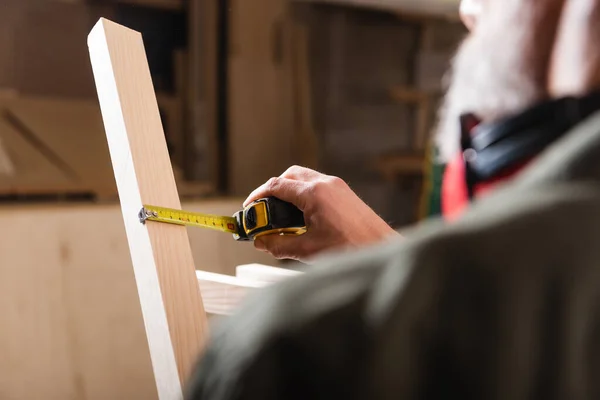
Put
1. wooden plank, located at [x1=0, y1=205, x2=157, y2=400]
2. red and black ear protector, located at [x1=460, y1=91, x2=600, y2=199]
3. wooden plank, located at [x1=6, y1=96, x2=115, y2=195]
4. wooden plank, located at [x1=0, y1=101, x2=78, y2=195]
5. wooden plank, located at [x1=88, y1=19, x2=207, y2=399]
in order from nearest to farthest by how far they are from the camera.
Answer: red and black ear protector, located at [x1=460, y1=91, x2=600, y2=199] → wooden plank, located at [x1=88, y1=19, x2=207, y2=399] → wooden plank, located at [x1=0, y1=205, x2=157, y2=400] → wooden plank, located at [x1=0, y1=101, x2=78, y2=195] → wooden plank, located at [x1=6, y1=96, x2=115, y2=195]

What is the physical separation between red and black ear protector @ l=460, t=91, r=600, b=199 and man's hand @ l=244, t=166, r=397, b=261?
12.4 inches

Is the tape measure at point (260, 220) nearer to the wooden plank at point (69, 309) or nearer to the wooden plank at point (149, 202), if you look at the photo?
the wooden plank at point (149, 202)

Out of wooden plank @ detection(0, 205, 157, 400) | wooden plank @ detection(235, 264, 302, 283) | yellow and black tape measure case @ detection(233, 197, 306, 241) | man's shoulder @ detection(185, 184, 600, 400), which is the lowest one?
wooden plank @ detection(0, 205, 157, 400)

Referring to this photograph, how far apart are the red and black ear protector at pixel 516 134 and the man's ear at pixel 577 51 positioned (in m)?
0.01

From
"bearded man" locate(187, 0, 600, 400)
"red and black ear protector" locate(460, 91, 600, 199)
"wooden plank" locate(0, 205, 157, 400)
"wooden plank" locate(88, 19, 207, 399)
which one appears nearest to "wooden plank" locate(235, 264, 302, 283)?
"wooden plank" locate(88, 19, 207, 399)

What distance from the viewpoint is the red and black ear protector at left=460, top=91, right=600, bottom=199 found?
298 millimetres

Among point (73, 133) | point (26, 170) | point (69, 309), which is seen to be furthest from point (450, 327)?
point (73, 133)

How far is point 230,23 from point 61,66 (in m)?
0.68

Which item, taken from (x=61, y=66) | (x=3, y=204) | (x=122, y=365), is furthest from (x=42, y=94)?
(x=122, y=365)

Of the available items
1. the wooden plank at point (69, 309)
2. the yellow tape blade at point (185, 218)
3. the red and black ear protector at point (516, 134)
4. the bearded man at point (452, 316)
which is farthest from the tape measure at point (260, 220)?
the wooden plank at point (69, 309)

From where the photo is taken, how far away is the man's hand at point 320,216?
2.27 ft

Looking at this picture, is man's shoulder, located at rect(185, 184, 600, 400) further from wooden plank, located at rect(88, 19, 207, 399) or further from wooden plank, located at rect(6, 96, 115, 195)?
wooden plank, located at rect(6, 96, 115, 195)

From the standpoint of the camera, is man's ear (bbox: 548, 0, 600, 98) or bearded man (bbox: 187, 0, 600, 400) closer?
bearded man (bbox: 187, 0, 600, 400)

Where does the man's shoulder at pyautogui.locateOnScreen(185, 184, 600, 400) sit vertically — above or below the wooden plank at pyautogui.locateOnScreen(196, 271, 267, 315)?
above
